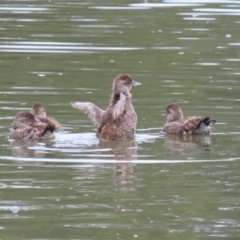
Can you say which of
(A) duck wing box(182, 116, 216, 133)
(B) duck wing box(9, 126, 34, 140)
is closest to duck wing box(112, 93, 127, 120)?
(A) duck wing box(182, 116, 216, 133)

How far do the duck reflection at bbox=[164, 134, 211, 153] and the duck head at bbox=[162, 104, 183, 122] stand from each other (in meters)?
0.33

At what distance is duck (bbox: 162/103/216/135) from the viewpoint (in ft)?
47.2

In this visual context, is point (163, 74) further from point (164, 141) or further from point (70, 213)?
point (70, 213)

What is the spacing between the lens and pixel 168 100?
54.3 feet

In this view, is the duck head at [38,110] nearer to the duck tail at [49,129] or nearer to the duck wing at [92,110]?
the duck wing at [92,110]

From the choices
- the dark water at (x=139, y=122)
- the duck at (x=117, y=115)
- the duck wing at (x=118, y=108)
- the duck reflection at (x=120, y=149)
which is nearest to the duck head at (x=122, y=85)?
the duck at (x=117, y=115)

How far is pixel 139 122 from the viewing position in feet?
49.9

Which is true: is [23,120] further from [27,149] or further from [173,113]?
[173,113]

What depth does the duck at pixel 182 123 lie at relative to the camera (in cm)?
1438

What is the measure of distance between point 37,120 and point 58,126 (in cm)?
28

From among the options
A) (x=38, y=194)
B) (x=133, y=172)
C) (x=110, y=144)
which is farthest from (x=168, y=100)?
(x=38, y=194)

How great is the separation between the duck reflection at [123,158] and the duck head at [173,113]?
1067 millimetres

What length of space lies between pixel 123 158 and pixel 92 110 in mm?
1956

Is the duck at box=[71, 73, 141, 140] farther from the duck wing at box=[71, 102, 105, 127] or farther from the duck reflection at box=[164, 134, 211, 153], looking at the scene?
the duck reflection at box=[164, 134, 211, 153]
